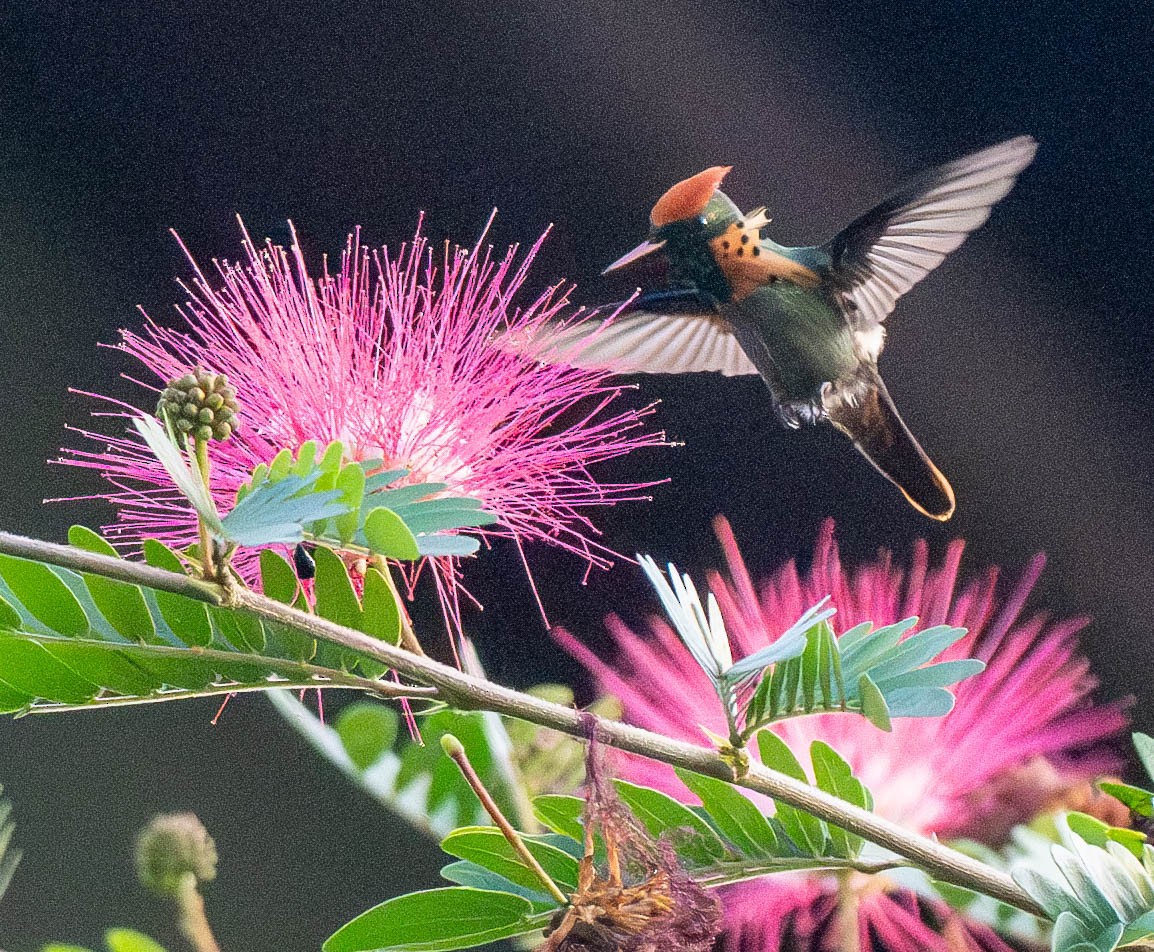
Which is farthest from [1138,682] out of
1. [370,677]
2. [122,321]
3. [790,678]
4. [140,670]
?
[122,321]

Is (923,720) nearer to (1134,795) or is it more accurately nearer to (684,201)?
(1134,795)

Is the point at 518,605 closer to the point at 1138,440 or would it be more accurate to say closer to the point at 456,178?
the point at 456,178

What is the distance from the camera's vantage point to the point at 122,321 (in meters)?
0.85

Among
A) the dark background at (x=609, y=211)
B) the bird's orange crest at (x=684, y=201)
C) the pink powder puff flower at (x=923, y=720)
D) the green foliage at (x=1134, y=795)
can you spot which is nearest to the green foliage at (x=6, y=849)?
the dark background at (x=609, y=211)

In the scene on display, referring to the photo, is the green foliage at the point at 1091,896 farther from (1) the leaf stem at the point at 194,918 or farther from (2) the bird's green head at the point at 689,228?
(1) the leaf stem at the point at 194,918

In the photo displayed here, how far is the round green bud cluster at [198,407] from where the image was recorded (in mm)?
491

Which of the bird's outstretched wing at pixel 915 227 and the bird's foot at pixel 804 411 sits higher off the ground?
the bird's outstretched wing at pixel 915 227

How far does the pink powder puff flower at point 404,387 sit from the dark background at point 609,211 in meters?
0.03

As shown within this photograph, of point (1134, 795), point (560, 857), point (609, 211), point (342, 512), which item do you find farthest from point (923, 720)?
point (342, 512)

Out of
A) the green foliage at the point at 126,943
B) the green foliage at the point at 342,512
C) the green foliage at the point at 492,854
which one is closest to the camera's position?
the green foliage at the point at 342,512

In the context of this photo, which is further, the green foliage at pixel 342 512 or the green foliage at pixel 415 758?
the green foliage at pixel 415 758

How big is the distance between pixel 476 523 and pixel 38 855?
63 centimetres

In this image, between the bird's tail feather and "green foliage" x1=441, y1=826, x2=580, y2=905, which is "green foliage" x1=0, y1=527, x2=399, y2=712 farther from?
the bird's tail feather

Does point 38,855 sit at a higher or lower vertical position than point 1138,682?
higher
